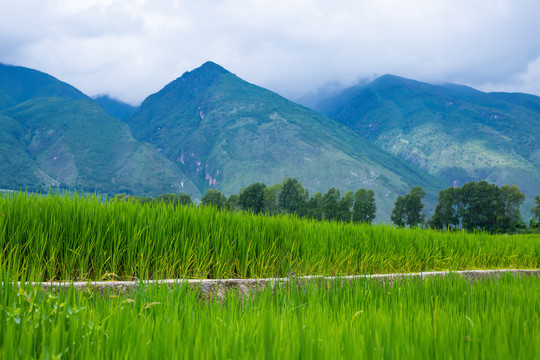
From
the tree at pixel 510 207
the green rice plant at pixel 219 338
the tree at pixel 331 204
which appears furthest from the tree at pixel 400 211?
the green rice plant at pixel 219 338

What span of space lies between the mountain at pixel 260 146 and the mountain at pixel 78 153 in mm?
20158

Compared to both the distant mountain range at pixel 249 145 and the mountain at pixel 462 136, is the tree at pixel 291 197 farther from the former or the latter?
the mountain at pixel 462 136

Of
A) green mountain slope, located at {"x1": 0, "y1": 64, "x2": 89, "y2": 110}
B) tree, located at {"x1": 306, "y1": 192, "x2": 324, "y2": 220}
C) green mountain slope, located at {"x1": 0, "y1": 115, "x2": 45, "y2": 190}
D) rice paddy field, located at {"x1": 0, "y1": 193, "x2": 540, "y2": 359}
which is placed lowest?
tree, located at {"x1": 306, "y1": 192, "x2": 324, "y2": 220}

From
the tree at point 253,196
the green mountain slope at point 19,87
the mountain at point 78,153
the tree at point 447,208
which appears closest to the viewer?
the tree at point 447,208

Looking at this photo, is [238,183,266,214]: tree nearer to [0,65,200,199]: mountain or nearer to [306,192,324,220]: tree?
[306,192,324,220]: tree

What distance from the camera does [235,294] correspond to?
2748 millimetres

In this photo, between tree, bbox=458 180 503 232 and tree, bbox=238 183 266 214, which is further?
tree, bbox=238 183 266 214

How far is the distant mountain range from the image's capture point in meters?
117

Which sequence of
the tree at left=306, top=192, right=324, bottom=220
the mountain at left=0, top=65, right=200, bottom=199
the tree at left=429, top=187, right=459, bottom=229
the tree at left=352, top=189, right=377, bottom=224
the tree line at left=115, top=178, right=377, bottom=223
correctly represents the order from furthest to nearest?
the mountain at left=0, top=65, right=200, bottom=199 → the tree at left=306, top=192, right=324, bottom=220 → the tree line at left=115, top=178, right=377, bottom=223 → the tree at left=352, top=189, right=377, bottom=224 → the tree at left=429, top=187, right=459, bottom=229

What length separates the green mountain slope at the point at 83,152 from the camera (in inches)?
4429

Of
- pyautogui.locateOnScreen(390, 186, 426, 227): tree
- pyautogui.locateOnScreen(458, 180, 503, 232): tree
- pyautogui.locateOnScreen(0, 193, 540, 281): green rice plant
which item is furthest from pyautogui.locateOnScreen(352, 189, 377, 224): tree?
pyautogui.locateOnScreen(0, 193, 540, 281): green rice plant

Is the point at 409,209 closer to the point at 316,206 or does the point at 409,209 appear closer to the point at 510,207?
the point at 510,207

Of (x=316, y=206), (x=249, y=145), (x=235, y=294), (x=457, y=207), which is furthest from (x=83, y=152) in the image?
(x=235, y=294)

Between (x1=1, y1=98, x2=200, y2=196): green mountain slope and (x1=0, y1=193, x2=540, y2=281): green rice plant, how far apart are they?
109 meters
